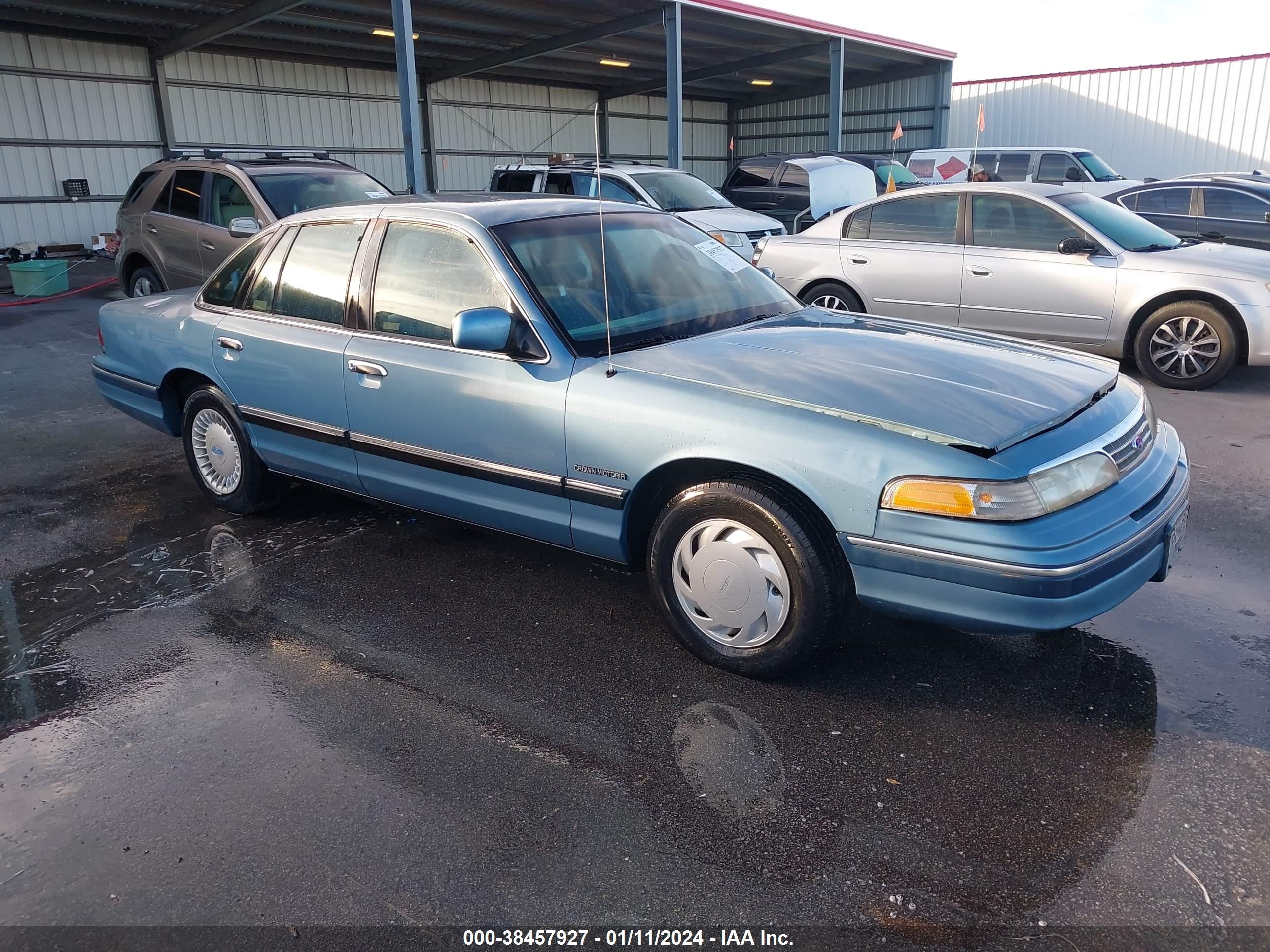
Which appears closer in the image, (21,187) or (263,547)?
(263,547)

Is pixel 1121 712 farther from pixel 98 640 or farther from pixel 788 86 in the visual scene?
pixel 788 86

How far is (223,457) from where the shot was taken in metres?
5.07

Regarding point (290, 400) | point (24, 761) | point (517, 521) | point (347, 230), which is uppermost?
point (347, 230)

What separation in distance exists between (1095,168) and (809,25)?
717 centimetres

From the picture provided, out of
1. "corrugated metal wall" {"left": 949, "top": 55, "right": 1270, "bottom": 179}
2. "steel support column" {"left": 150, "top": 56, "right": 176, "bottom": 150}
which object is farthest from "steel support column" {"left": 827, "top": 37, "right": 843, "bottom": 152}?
"steel support column" {"left": 150, "top": 56, "right": 176, "bottom": 150}

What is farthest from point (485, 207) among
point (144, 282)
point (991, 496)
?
point (144, 282)

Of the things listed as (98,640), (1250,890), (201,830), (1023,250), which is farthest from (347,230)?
(1023,250)

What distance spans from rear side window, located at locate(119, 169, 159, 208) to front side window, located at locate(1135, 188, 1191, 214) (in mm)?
11378

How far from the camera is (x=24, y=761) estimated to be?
3.06 m

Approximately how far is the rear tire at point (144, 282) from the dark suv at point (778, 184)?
8714 mm

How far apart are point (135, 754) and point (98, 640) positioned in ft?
3.22

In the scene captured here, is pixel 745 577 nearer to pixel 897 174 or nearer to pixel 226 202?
pixel 226 202

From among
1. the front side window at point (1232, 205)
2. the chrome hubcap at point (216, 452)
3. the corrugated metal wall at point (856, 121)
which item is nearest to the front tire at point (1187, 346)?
the front side window at point (1232, 205)

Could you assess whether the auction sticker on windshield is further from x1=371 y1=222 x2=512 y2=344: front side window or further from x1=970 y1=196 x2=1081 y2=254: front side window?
x1=970 y1=196 x2=1081 y2=254: front side window
